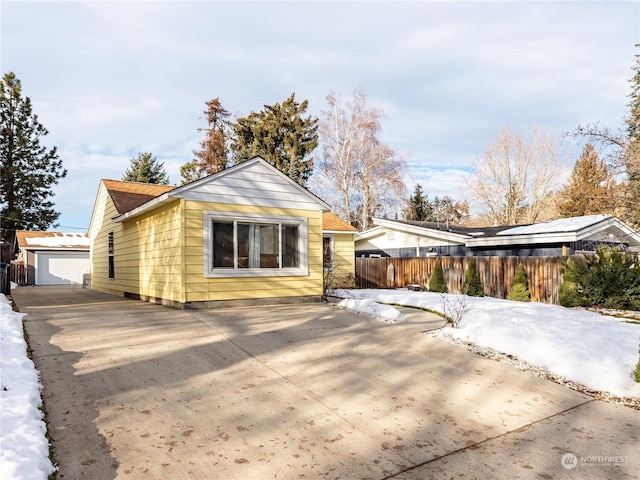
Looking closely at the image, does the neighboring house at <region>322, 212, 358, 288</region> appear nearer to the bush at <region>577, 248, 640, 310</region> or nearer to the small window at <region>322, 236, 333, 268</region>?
the small window at <region>322, 236, 333, 268</region>

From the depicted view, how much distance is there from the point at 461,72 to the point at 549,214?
2122 cm

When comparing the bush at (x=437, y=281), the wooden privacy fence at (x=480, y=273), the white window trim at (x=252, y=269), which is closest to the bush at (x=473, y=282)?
the wooden privacy fence at (x=480, y=273)

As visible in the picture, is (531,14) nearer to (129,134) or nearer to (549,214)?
(129,134)

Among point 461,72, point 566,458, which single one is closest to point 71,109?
point 461,72

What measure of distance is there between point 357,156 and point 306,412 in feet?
74.5

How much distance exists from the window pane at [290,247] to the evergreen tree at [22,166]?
27699 mm

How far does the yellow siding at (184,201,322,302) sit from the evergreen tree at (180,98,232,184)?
2362 cm

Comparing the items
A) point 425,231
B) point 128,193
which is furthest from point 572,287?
point 128,193

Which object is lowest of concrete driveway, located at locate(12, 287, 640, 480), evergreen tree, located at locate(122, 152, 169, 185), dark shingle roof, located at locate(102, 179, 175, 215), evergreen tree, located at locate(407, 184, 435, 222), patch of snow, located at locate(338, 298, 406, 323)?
concrete driveway, located at locate(12, 287, 640, 480)

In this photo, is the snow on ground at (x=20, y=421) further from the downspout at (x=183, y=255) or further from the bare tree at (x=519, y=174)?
the bare tree at (x=519, y=174)

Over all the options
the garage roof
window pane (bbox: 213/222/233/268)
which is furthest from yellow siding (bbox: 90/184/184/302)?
the garage roof

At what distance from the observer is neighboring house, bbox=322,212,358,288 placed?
1690 centimetres

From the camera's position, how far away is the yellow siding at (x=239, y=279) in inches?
328

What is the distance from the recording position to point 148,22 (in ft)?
29.3
